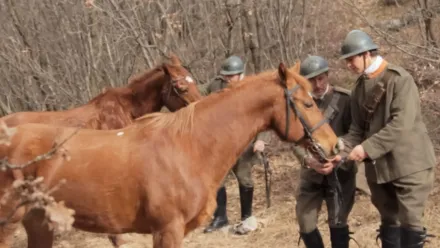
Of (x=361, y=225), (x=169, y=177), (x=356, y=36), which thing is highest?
(x=356, y=36)

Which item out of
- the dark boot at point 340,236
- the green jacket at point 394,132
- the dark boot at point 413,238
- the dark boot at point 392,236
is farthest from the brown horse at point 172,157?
the dark boot at point 340,236

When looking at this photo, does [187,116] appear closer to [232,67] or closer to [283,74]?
[283,74]

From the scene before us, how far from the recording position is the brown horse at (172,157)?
445 centimetres

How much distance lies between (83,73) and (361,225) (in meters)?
5.31

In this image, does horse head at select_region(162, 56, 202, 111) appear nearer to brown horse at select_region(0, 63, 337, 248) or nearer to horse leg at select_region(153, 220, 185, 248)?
brown horse at select_region(0, 63, 337, 248)

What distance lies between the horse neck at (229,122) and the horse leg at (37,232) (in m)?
1.42

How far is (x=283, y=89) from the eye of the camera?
4449 millimetres

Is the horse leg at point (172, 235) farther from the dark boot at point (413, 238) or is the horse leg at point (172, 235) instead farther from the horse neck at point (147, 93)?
the horse neck at point (147, 93)

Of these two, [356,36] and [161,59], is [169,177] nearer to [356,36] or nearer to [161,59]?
[356,36]

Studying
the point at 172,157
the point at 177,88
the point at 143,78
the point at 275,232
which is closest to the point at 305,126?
the point at 172,157

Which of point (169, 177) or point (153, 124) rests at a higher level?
point (153, 124)

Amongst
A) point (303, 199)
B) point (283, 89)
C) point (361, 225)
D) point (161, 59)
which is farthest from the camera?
point (161, 59)

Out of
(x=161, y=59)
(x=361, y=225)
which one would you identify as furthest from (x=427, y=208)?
(x=161, y=59)

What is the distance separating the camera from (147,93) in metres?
7.17
